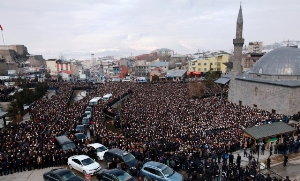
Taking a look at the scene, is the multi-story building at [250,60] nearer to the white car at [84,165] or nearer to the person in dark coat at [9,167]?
the white car at [84,165]

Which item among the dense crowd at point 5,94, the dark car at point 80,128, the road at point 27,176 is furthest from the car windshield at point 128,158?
the dense crowd at point 5,94

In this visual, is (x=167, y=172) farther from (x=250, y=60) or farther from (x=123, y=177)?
(x=250, y=60)

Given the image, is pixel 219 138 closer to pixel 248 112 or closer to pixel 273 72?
pixel 248 112

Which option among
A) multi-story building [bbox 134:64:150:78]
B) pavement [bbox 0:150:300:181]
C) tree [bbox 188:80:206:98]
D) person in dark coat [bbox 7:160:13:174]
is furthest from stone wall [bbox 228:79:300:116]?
multi-story building [bbox 134:64:150:78]

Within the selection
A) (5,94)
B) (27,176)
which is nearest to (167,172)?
(27,176)

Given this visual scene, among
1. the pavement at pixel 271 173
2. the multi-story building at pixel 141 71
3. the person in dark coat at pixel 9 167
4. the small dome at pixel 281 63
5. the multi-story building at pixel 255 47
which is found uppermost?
the multi-story building at pixel 255 47

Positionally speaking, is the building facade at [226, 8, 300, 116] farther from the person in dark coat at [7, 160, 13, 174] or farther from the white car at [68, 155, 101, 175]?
the person in dark coat at [7, 160, 13, 174]
